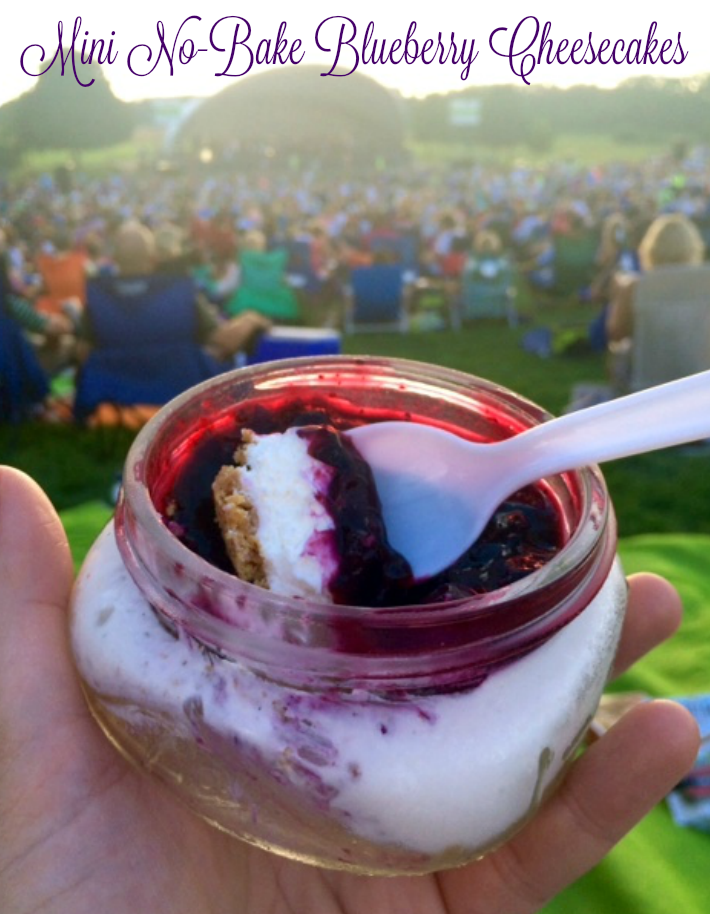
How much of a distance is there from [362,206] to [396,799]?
6323 mm

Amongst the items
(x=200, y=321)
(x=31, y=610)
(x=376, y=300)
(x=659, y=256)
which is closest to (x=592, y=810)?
(x=31, y=610)

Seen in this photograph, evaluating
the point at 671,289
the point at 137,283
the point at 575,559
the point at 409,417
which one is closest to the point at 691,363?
the point at 671,289

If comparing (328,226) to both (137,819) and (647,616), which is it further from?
(137,819)

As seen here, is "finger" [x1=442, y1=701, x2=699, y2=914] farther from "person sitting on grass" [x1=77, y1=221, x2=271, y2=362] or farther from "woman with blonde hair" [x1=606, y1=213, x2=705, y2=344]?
"woman with blonde hair" [x1=606, y1=213, x2=705, y2=344]

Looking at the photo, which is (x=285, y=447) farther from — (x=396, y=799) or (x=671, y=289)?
(x=671, y=289)

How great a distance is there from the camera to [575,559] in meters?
0.76

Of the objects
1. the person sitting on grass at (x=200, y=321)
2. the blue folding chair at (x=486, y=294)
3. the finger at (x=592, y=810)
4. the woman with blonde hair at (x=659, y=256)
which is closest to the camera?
the finger at (x=592, y=810)

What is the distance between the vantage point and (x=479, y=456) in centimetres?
91

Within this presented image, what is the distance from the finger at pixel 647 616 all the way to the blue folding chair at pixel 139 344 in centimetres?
285

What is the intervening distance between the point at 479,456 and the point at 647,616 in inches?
17.2

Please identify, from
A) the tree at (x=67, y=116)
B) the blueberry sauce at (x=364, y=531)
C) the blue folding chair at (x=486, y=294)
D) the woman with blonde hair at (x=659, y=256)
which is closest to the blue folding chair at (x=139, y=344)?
the tree at (x=67, y=116)

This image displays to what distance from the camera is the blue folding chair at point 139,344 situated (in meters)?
3.79

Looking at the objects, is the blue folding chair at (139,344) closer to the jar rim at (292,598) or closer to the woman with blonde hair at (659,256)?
the woman with blonde hair at (659,256)

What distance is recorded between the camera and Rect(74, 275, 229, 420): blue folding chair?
12.4ft
